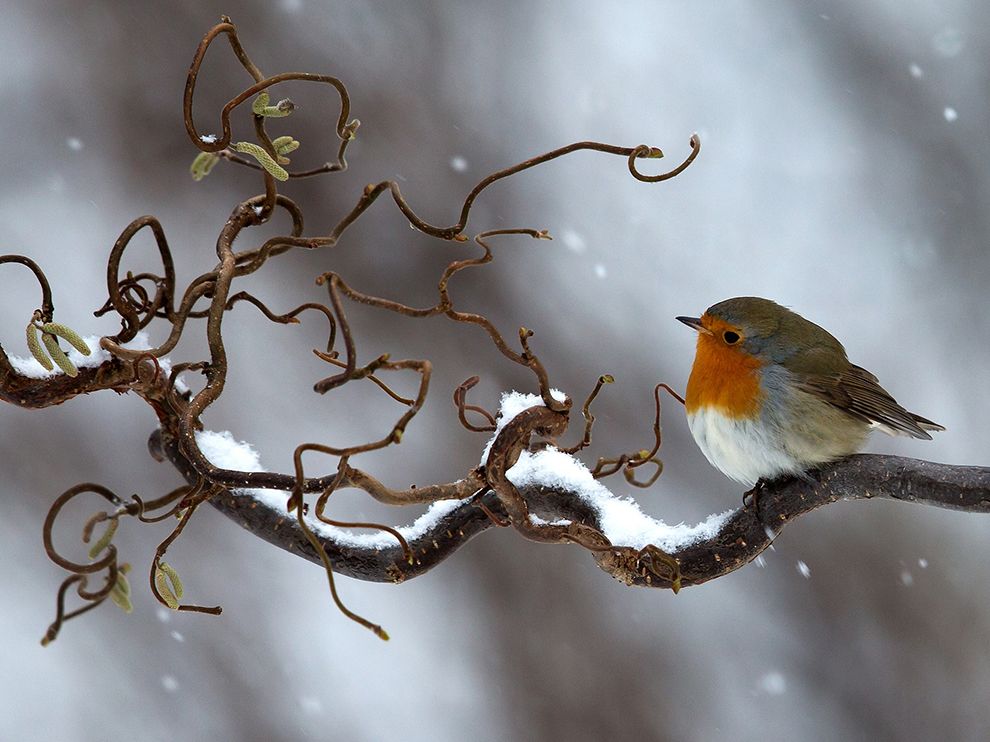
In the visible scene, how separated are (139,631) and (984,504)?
2.99m

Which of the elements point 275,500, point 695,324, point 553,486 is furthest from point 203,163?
point 695,324

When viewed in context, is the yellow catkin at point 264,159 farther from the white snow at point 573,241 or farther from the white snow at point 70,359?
the white snow at point 573,241

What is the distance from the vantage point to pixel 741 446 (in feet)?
5.03

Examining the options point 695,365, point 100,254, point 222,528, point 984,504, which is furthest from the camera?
point 222,528

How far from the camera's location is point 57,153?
3.13 m

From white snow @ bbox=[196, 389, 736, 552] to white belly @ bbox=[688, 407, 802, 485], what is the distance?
281mm

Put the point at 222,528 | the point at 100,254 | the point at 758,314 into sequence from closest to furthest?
the point at 758,314 → the point at 100,254 → the point at 222,528

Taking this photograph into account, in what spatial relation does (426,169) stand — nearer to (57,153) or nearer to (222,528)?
(57,153)

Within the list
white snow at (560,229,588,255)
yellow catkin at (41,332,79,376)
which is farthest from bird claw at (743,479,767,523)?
white snow at (560,229,588,255)

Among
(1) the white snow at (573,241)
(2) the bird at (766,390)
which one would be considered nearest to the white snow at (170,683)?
(1) the white snow at (573,241)

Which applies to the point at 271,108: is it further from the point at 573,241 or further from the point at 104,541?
the point at 573,241

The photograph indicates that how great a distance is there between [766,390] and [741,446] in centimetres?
13

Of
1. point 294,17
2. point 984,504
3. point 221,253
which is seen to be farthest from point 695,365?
point 294,17

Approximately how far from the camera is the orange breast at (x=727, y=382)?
5.28 ft
